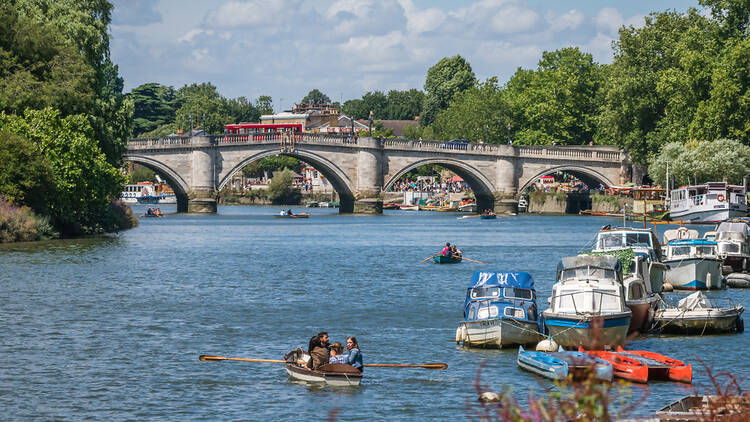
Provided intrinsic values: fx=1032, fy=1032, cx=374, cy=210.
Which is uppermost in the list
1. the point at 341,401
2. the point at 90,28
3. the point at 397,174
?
the point at 90,28

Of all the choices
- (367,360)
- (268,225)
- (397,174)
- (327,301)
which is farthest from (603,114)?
(367,360)

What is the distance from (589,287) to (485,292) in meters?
A: 3.26

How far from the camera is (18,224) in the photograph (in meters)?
62.1

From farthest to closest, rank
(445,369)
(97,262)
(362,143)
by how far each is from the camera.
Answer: (362,143) → (97,262) → (445,369)

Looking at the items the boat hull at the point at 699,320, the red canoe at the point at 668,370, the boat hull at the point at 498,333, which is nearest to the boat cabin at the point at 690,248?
the boat hull at the point at 699,320

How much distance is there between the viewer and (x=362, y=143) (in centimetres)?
11525

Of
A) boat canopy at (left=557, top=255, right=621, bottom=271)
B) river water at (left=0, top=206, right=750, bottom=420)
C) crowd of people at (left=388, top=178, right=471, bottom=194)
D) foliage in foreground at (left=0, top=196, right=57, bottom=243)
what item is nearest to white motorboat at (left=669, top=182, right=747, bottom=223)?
river water at (left=0, top=206, right=750, bottom=420)

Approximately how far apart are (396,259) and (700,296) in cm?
2870

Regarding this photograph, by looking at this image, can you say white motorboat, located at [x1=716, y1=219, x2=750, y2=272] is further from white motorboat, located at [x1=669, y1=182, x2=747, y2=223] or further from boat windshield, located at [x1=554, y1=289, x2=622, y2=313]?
white motorboat, located at [x1=669, y1=182, x2=747, y2=223]

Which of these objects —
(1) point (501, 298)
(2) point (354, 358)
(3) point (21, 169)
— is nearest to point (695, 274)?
(1) point (501, 298)

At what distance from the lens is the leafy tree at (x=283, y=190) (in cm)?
17825

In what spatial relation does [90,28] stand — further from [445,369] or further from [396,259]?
[445,369]

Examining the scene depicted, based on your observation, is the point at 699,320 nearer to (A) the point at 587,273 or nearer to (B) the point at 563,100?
(A) the point at 587,273

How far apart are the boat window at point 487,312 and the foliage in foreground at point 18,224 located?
39.2 metres
